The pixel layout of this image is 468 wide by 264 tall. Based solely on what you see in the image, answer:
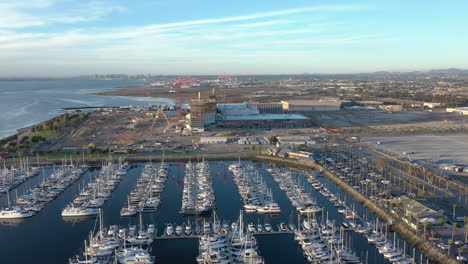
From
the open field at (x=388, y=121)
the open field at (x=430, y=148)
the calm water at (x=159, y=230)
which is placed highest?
the open field at (x=388, y=121)

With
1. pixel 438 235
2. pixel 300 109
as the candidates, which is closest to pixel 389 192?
pixel 438 235

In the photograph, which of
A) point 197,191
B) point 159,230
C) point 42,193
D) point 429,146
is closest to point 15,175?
point 42,193

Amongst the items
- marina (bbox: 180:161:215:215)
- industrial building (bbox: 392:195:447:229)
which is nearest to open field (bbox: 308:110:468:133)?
marina (bbox: 180:161:215:215)

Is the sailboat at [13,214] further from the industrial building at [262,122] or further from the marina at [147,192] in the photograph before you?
the industrial building at [262,122]

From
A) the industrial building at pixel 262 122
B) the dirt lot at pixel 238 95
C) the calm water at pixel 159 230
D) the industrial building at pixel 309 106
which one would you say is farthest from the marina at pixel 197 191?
the dirt lot at pixel 238 95

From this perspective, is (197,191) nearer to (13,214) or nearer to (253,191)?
(253,191)

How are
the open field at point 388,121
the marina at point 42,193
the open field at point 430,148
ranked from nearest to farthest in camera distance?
the marina at point 42,193 → the open field at point 430,148 → the open field at point 388,121

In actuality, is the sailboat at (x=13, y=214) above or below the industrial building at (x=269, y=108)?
below

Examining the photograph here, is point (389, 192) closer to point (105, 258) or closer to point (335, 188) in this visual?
point (335, 188)
